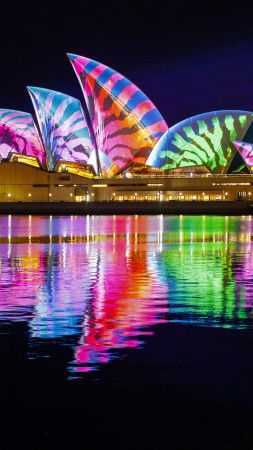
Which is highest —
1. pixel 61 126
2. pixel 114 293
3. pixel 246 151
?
pixel 61 126

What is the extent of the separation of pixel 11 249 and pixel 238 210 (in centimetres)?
4081

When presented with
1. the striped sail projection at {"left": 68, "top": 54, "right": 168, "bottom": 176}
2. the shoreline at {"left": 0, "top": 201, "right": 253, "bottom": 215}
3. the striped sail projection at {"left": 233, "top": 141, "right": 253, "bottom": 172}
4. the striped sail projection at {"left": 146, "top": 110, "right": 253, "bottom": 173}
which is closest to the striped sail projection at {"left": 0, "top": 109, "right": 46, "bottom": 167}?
the shoreline at {"left": 0, "top": 201, "right": 253, "bottom": 215}

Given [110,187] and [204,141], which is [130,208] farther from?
[204,141]

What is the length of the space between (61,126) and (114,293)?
54120 millimetres

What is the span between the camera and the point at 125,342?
8.31m

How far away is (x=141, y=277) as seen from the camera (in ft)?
47.3

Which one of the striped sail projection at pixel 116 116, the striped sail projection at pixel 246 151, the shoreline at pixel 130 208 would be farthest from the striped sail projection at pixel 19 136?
the striped sail projection at pixel 246 151

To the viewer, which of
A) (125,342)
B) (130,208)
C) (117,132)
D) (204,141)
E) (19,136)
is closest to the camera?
(125,342)

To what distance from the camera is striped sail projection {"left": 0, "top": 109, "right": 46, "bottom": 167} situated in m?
70.6

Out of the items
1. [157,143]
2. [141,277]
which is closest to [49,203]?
[157,143]

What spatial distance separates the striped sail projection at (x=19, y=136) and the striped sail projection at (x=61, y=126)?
2.95 metres

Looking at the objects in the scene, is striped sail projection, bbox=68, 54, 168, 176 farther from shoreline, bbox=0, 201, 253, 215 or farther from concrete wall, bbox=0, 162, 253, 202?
shoreline, bbox=0, 201, 253, 215

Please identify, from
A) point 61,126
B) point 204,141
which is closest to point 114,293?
point 61,126

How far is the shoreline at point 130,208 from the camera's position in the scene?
2435 inches
